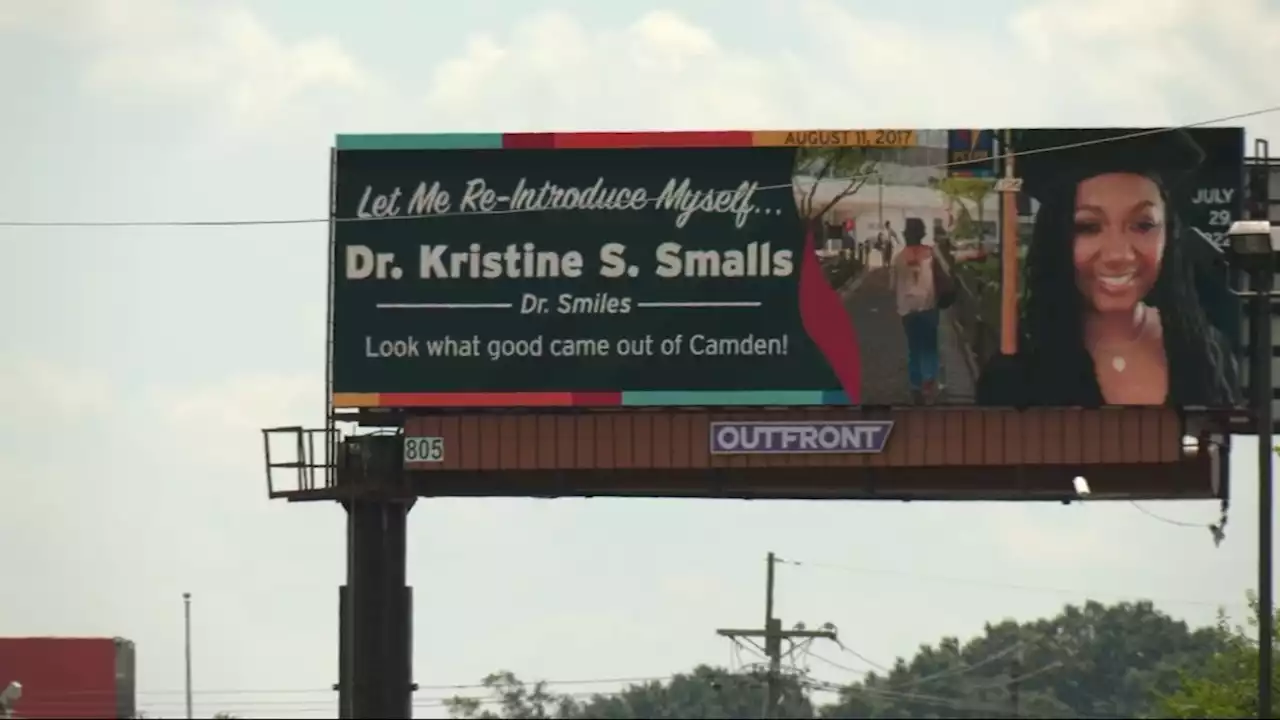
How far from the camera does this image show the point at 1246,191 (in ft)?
130

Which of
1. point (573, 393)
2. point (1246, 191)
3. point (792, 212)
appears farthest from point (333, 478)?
point (1246, 191)

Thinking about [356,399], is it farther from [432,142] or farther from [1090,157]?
[1090,157]

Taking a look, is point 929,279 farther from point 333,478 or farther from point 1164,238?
point 333,478

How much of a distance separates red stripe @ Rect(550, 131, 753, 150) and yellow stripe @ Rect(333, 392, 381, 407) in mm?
5238

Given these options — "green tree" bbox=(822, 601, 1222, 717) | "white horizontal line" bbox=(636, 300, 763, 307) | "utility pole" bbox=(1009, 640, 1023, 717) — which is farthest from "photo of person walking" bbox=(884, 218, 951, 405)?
"green tree" bbox=(822, 601, 1222, 717)

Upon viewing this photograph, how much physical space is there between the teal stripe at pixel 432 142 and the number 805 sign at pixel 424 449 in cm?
469

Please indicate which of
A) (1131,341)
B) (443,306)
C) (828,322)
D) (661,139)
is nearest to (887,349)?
(828,322)

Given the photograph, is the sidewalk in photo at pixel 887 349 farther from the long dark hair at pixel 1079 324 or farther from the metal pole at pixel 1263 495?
the metal pole at pixel 1263 495

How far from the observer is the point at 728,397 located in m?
39.8

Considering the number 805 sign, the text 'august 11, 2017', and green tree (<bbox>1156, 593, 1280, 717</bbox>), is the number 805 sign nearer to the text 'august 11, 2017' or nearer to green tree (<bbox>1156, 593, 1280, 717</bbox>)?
the text 'august 11, 2017'

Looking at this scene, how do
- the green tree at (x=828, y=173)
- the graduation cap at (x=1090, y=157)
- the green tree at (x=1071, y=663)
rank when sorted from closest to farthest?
the graduation cap at (x=1090, y=157) → the green tree at (x=828, y=173) → the green tree at (x=1071, y=663)

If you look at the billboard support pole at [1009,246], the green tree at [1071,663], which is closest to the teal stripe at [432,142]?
the billboard support pole at [1009,246]

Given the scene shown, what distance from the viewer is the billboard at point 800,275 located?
39719 millimetres

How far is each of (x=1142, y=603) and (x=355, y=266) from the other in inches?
4723
